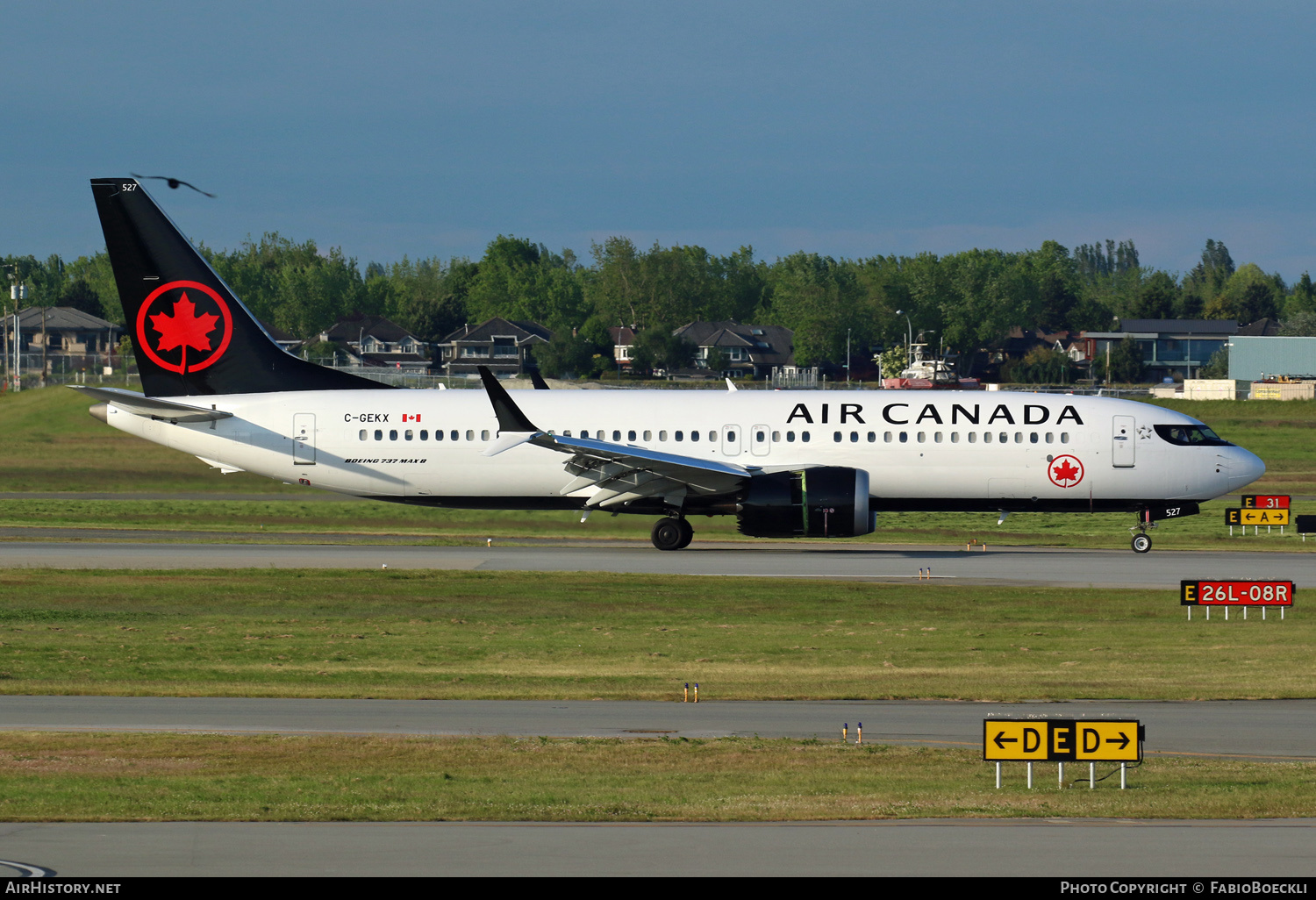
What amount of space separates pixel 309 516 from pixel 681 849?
134ft

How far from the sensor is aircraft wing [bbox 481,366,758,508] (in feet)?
120

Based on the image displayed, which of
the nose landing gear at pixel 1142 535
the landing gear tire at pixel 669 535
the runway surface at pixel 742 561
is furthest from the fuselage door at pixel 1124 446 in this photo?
the landing gear tire at pixel 669 535

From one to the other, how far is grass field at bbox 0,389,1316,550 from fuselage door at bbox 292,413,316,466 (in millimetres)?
3701

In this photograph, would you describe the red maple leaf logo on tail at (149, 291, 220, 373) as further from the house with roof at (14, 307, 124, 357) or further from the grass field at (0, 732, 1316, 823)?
the house with roof at (14, 307, 124, 357)

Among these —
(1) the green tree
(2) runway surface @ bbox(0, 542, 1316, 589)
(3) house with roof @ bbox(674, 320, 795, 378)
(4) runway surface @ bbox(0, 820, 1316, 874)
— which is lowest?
(4) runway surface @ bbox(0, 820, 1316, 874)

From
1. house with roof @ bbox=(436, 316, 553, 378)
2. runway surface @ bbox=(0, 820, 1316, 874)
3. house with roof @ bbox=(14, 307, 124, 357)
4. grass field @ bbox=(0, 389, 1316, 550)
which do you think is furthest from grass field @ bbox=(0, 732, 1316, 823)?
house with roof @ bbox=(14, 307, 124, 357)

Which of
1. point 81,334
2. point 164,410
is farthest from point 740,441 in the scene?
point 81,334

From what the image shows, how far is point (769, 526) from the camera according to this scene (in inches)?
1451

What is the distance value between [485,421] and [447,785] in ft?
83.9

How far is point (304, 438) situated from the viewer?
3959cm

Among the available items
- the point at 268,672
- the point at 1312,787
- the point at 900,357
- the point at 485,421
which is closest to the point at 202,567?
the point at 485,421

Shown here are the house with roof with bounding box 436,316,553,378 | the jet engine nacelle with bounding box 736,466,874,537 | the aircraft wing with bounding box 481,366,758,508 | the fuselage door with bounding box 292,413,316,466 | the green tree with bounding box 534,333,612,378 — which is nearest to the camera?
the jet engine nacelle with bounding box 736,466,874,537

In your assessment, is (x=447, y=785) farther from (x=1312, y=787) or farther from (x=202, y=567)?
(x=202, y=567)
